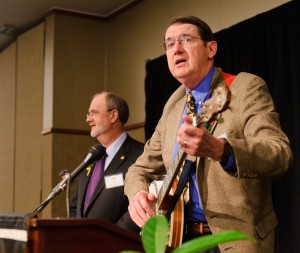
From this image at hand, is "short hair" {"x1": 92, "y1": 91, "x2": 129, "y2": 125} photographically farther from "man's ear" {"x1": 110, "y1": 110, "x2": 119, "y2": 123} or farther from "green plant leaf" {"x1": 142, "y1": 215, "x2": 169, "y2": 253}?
"green plant leaf" {"x1": 142, "y1": 215, "x2": 169, "y2": 253}

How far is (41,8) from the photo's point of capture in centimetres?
628

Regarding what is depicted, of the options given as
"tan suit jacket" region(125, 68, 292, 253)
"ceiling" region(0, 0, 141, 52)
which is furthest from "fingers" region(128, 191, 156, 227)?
"ceiling" region(0, 0, 141, 52)

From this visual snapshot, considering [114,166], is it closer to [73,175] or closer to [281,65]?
[73,175]

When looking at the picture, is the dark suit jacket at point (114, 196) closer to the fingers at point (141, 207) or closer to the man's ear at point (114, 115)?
the man's ear at point (114, 115)

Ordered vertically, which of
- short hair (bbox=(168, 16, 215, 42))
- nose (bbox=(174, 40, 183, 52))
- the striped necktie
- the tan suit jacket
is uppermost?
short hair (bbox=(168, 16, 215, 42))

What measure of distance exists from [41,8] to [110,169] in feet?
10.5

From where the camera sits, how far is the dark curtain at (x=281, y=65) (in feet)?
13.5

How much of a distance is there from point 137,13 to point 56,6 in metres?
0.90

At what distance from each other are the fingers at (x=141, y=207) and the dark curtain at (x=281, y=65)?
7.21 feet

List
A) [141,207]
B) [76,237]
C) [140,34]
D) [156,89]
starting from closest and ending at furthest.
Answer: [76,237], [141,207], [156,89], [140,34]

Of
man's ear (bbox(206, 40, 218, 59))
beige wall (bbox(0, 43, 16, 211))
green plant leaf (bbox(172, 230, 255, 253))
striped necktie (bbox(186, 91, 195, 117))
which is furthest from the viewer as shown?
beige wall (bbox(0, 43, 16, 211))

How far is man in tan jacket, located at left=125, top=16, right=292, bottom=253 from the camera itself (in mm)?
1699

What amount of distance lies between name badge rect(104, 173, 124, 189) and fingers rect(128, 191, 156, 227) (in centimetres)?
136

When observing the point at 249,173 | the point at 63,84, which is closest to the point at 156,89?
the point at 63,84
